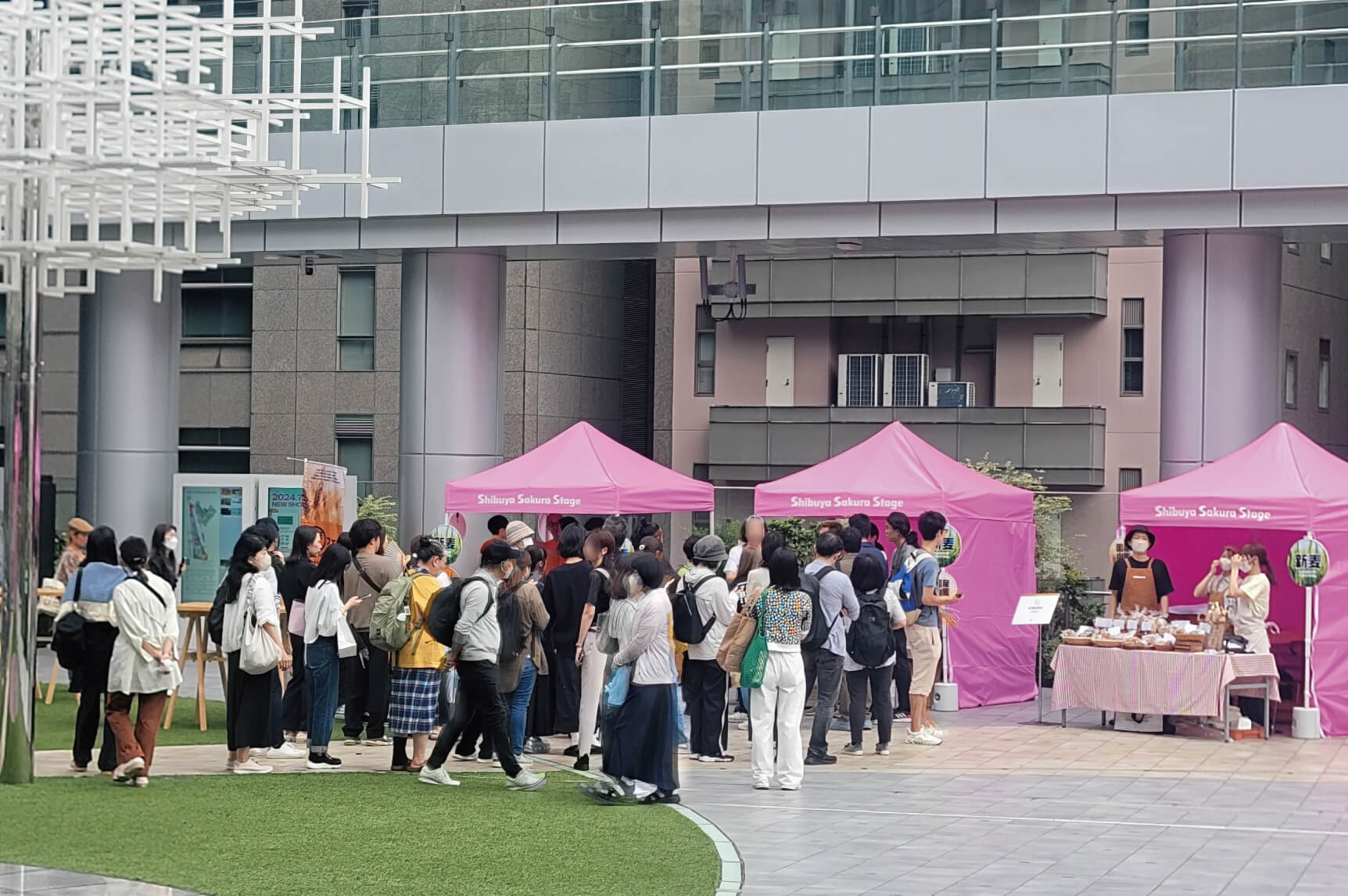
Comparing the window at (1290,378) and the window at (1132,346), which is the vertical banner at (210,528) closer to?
the window at (1132,346)

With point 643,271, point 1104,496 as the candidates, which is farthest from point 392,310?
point 1104,496

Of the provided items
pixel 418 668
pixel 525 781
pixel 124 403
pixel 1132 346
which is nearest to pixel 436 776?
pixel 525 781

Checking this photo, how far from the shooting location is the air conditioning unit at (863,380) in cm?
3772

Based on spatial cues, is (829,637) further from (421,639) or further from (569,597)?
(421,639)

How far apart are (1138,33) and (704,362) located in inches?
807

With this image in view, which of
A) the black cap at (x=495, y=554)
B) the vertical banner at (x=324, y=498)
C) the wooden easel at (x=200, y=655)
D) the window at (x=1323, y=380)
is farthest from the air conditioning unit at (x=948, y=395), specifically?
the black cap at (x=495, y=554)

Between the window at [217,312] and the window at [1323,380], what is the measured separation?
22.6 meters

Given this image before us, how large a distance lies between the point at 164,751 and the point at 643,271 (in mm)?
25837

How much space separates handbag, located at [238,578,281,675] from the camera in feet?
40.1

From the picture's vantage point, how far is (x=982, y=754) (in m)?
14.8

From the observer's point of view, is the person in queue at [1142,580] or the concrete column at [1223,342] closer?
the person in queue at [1142,580]

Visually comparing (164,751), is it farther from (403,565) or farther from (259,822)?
(259,822)

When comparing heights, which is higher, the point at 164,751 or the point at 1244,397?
the point at 1244,397

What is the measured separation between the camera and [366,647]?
576 inches
